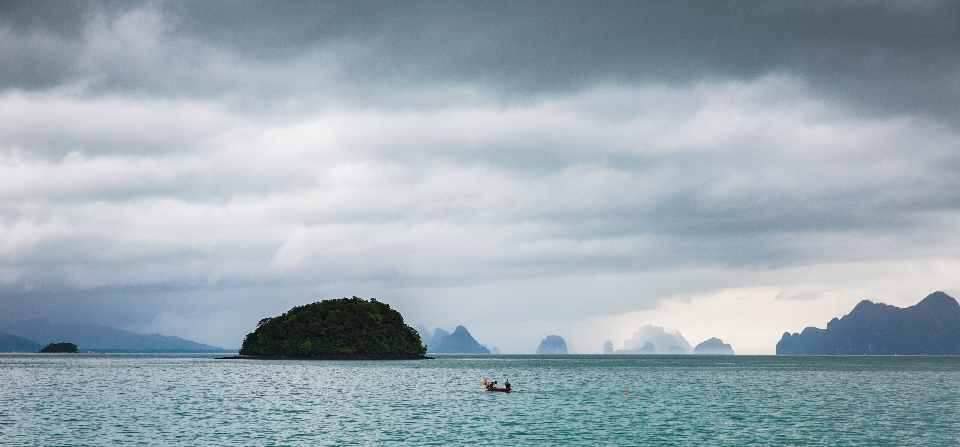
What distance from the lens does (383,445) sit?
6150 cm

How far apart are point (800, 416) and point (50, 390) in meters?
107

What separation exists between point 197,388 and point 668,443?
85.6 m

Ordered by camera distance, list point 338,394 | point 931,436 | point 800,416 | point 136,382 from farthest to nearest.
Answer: point 136,382, point 338,394, point 800,416, point 931,436

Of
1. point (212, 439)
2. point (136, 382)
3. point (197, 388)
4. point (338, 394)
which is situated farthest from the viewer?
point (136, 382)

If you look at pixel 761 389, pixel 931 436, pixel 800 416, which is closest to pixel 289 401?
pixel 800 416

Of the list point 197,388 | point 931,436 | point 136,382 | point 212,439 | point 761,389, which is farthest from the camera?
point 136,382

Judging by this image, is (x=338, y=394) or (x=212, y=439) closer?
(x=212, y=439)

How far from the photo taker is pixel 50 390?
11644 cm

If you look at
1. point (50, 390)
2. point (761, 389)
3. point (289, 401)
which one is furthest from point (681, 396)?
point (50, 390)

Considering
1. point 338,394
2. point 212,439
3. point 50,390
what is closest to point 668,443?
point 212,439

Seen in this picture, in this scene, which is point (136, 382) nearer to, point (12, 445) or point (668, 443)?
point (12, 445)

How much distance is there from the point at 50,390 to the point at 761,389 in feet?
383

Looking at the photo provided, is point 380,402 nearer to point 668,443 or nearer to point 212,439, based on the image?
point 212,439

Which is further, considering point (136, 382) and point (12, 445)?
point (136, 382)
